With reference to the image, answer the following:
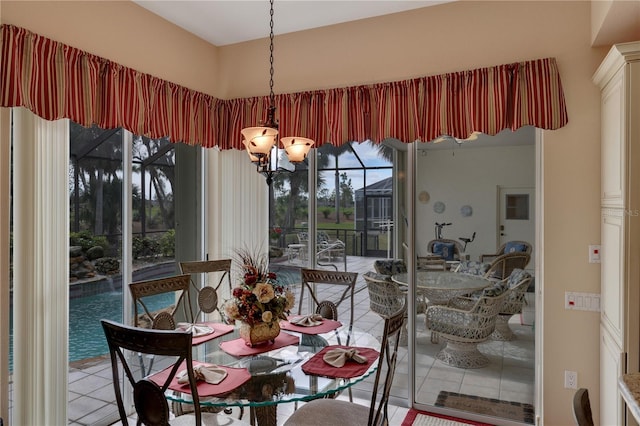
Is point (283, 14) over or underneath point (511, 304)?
over

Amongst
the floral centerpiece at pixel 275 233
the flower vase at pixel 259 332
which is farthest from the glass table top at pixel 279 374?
the floral centerpiece at pixel 275 233

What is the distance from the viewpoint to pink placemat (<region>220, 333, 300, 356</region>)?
7.18 feet

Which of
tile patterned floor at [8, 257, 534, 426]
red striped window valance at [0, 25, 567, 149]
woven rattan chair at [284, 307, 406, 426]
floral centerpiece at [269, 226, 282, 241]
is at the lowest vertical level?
tile patterned floor at [8, 257, 534, 426]

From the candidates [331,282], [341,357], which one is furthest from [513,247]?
[341,357]

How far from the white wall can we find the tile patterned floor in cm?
69

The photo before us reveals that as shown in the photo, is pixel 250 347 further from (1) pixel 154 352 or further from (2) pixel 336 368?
(1) pixel 154 352

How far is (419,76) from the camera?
309 centimetres

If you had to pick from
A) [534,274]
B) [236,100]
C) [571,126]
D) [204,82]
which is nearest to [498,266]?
[534,274]

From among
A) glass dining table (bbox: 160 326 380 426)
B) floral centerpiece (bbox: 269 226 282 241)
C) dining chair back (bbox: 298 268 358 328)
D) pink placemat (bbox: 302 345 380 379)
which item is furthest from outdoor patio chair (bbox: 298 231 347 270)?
pink placemat (bbox: 302 345 380 379)

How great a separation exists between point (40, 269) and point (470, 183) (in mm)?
2950

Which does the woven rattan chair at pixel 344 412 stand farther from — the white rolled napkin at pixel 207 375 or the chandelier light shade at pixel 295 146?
the chandelier light shade at pixel 295 146

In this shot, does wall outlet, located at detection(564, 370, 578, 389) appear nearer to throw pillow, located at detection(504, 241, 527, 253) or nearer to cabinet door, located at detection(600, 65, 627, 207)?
throw pillow, located at detection(504, 241, 527, 253)

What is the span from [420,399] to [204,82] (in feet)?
10.8

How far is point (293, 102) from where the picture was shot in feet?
11.5
